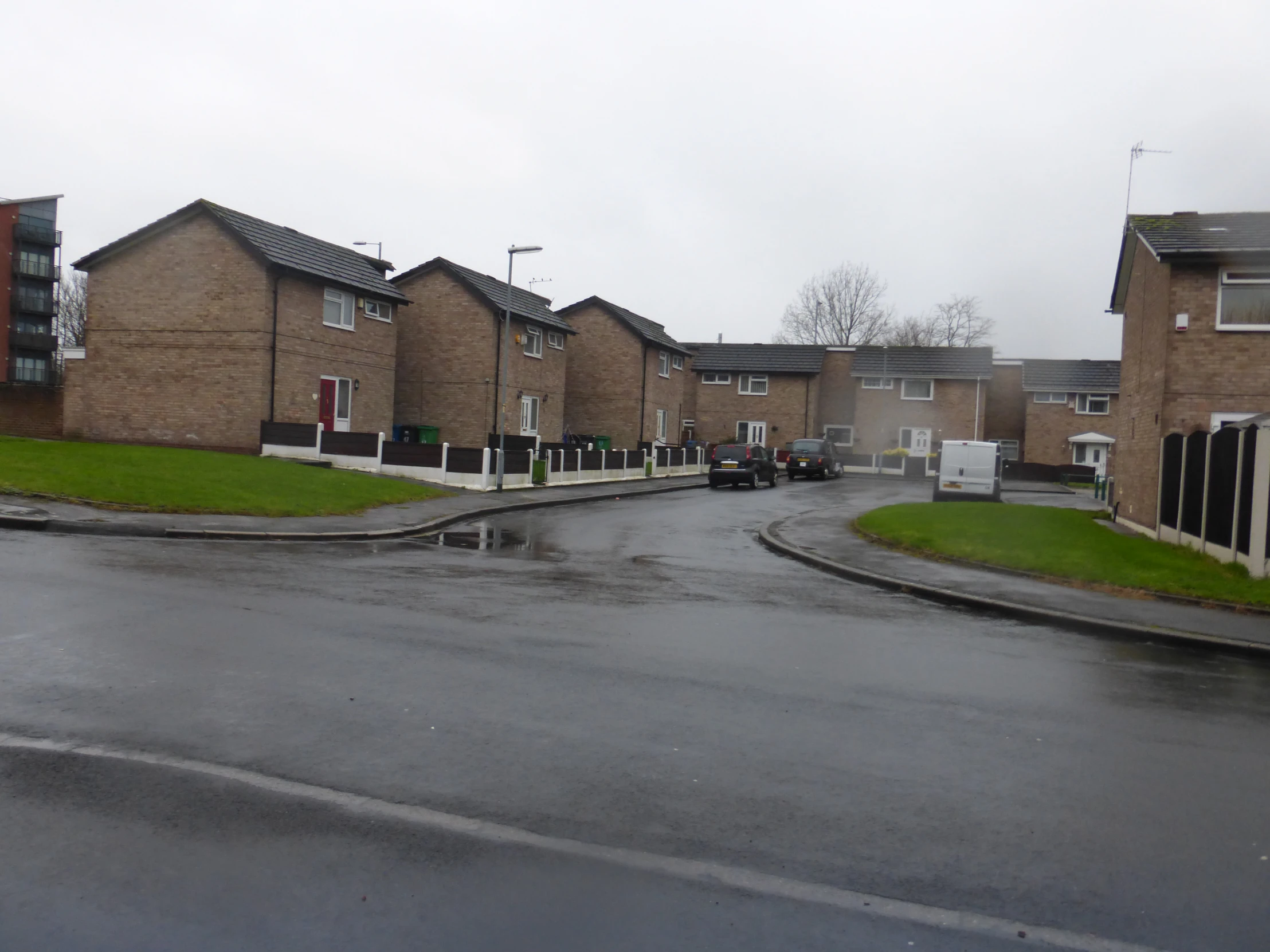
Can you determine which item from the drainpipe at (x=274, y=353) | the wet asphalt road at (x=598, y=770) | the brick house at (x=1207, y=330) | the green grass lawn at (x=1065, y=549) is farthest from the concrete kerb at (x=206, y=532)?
the brick house at (x=1207, y=330)

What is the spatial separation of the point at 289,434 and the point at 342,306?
5.96 meters

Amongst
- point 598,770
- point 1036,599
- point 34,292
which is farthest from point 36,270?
point 598,770

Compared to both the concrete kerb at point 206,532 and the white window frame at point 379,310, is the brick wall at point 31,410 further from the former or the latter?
the concrete kerb at point 206,532

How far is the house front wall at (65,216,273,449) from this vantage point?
30.2m

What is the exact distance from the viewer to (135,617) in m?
8.88

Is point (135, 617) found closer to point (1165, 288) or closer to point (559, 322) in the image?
point (1165, 288)

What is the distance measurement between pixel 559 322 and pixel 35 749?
39.4 meters

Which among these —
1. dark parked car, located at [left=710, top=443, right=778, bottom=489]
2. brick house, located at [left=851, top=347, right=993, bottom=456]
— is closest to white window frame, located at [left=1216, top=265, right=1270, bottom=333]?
dark parked car, located at [left=710, top=443, right=778, bottom=489]

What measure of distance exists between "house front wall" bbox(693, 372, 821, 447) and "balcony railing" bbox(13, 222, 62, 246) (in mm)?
45910

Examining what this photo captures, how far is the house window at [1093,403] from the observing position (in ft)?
197

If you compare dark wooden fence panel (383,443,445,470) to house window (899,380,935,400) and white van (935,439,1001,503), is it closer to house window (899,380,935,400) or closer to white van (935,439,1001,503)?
white van (935,439,1001,503)

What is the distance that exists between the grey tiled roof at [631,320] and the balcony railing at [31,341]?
4004 centimetres

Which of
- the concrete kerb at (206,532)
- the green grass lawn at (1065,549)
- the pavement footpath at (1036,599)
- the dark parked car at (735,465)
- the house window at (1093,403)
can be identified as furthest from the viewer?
the house window at (1093,403)

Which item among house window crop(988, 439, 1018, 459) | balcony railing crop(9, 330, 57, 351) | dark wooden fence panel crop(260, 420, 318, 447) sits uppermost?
balcony railing crop(9, 330, 57, 351)
